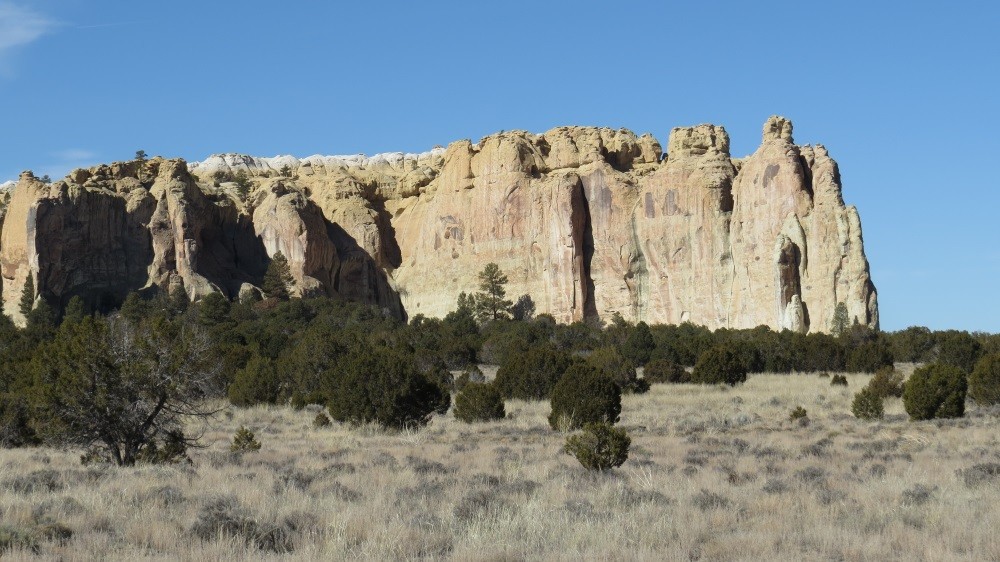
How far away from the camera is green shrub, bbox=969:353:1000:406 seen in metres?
31.3

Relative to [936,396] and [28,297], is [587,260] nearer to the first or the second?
[28,297]

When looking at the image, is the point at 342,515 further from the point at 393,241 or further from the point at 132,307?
the point at 393,241

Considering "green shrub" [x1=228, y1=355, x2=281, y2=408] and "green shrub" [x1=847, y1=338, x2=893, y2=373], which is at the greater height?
"green shrub" [x1=847, y1=338, x2=893, y2=373]

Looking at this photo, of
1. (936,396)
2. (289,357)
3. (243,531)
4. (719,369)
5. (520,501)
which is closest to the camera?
(243,531)

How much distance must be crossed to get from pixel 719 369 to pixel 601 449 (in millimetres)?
27020

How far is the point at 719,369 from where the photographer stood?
1698 inches

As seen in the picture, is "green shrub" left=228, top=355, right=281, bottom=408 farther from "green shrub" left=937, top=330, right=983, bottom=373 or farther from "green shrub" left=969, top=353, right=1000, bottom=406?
"green shrub" left=937, top=330, right=983, bottom=373

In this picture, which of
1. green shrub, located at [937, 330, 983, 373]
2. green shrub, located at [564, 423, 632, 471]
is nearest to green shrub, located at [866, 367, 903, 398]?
green shrub, located at [937, 330, 983, 373]

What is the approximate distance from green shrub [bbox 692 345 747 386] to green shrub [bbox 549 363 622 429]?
52.6 feet

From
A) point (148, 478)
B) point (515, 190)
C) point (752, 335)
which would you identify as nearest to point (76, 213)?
point (515, 190)

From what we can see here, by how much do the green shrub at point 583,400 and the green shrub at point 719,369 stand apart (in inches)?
631

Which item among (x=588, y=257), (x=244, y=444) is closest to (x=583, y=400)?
(x=244, y=444)

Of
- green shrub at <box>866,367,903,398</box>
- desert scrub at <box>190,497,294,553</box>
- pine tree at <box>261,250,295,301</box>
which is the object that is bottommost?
desert scrub at <box>190,497,294,553</box>

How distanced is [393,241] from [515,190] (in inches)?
682
